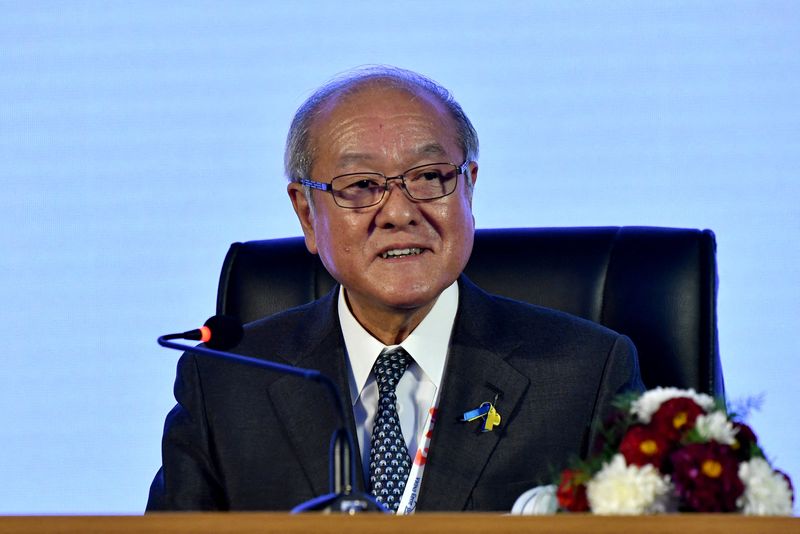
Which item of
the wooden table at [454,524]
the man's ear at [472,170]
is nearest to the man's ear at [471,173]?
the man's ear at [472,170]

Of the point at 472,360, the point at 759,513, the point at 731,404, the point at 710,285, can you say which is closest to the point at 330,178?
the point at 472,360

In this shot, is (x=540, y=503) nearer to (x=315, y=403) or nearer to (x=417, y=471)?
(x=417, y=471)

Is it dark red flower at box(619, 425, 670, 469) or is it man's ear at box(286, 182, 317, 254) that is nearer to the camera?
dark red flower at box(619, 425, 670, 469)

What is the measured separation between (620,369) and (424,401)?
35 centimetres

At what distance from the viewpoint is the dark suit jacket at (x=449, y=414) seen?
6.84 ft

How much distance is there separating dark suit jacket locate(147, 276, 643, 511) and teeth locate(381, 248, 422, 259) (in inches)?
7.5

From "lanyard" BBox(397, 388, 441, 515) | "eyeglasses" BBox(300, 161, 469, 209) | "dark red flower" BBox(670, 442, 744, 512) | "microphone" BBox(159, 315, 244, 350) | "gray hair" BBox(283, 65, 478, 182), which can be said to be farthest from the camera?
"gray hair" BBox(283, 65, 478, 182)

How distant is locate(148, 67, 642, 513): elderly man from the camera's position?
6.87 feet

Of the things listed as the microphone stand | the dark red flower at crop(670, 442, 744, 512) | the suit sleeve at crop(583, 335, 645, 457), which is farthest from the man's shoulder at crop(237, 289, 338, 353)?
the dark red flower at crop(670, 442, 744, 512)

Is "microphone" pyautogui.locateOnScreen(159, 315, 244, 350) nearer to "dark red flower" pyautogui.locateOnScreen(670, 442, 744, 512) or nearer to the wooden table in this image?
the wooden table

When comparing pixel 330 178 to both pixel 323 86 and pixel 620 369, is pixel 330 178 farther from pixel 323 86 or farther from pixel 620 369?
pixel 620 369

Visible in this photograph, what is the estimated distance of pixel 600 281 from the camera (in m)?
2.35

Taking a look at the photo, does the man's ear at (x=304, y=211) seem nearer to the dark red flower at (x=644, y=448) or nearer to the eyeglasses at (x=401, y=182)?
the eyeglasses at (x=401, y=182)

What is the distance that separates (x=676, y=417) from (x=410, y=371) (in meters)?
0.84
